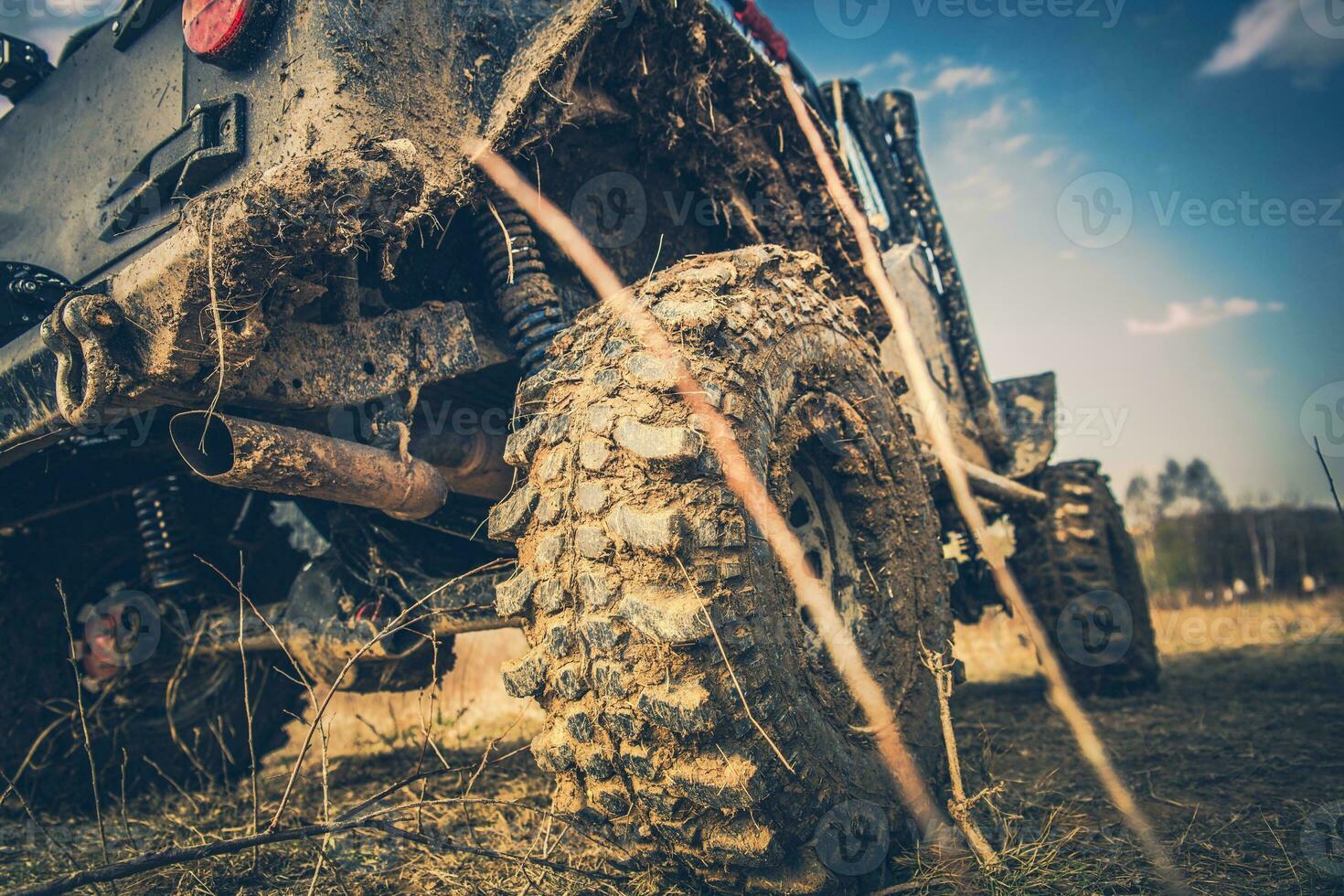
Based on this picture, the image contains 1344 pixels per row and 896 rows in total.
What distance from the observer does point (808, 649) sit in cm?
177

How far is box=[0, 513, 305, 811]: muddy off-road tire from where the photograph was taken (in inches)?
108

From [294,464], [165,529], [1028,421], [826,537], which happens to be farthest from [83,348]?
[1028,421]

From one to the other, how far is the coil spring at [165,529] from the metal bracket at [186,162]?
1059 mm

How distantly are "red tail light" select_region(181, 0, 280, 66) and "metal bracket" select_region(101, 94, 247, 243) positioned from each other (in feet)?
0.28

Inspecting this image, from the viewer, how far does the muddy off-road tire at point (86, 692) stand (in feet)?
9.01

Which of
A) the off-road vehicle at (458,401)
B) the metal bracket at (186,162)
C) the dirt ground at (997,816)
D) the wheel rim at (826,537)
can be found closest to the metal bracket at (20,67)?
the off-road vehicle at (458,401)

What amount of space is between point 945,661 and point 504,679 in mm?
1211

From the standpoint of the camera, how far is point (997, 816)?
202cm

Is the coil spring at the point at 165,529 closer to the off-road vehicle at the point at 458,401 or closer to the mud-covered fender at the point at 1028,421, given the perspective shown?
the off-road vehicle at the point at 458,401

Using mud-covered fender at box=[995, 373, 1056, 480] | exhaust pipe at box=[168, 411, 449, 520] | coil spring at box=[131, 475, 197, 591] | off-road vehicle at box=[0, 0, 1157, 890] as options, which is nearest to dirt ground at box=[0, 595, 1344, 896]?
off-road vehicle at box=[0, 0, 1157, 890]

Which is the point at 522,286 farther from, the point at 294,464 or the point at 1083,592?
the point at 1083,592

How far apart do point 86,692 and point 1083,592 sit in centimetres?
422

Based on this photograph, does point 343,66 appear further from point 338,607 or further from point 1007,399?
point 1007,399

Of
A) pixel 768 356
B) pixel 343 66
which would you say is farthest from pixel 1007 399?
pixel 343 66
